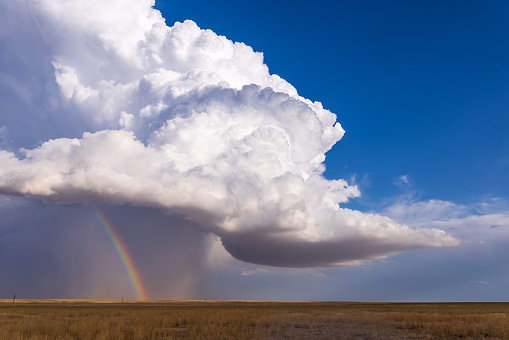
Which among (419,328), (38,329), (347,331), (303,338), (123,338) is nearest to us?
(123,338)

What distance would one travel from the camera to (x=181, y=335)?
2208cm

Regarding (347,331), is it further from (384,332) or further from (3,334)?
(3,334)

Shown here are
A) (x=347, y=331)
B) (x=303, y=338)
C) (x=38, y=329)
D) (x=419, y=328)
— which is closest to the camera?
(x=303, y=338)

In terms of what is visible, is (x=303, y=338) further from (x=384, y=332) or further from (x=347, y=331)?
(x=384, y=332)

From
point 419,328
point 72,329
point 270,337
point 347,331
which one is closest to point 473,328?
point 419,328

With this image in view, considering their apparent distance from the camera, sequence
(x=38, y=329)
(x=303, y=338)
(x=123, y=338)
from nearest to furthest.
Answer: (x=123, y=338) → (x=303, y=338) → (x=38, y=329)

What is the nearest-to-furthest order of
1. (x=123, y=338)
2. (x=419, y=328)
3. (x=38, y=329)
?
1. (x=123, y=338)
2. (x=38, y=329)
3. (x=419, y=328)

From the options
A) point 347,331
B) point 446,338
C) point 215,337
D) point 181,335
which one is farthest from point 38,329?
point 446,338

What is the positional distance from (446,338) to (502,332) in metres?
4.94

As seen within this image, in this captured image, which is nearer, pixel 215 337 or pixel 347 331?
pixel 215 337

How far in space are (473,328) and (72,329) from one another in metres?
25.8

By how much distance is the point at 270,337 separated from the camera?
21.4m

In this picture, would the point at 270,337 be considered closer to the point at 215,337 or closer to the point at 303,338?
the point at 303,338

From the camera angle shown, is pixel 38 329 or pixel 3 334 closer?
pixel 3 334
